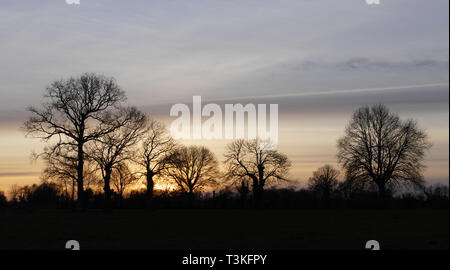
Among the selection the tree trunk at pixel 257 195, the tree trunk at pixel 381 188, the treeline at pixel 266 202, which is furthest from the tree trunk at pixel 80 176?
the tree trunk at pixel 381 188

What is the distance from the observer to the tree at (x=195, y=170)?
91.4 meters

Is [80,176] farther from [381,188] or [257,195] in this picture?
[381,188]

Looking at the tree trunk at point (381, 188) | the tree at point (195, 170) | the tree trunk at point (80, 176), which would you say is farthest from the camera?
the tree at point (195, 170)

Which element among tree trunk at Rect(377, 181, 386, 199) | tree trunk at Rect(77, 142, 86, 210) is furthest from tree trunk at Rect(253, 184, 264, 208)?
tree trunk at Rect(77, 142, 86, 210)

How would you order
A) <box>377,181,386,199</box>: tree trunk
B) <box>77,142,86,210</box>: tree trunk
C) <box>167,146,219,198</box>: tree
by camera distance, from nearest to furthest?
<box>77,142,86,210</box>: tree trunk → <box>377,181,386,199</box>: tree trunk → <box>167,146,219,198</box>: tree

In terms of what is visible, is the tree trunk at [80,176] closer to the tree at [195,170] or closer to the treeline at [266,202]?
the treeline at [266,202]

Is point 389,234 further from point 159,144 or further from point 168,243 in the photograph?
point 159,144

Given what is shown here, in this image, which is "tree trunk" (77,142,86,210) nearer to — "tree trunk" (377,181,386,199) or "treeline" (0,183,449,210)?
"treeline" (0,183,449,210)

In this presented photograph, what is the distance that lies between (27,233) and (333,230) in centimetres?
1539

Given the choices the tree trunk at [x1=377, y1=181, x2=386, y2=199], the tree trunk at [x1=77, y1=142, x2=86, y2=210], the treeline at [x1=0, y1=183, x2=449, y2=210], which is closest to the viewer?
the tree trunk at [x1=77, y1=142, x2=86, y2=210]

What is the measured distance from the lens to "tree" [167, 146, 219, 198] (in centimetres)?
9138

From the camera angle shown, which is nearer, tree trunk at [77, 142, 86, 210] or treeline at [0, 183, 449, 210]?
tree trunk at [77, 142, 86, 210]
